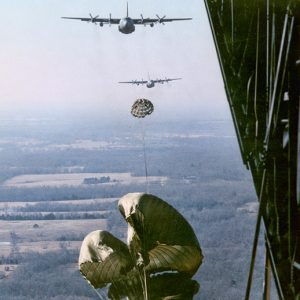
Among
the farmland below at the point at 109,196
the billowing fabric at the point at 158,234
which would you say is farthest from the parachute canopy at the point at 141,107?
the farmland below at the point at 109,196

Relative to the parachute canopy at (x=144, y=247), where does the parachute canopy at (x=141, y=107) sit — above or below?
above

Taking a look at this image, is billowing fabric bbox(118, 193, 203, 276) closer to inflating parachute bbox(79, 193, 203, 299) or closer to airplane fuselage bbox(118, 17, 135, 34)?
inflating parachute bbox(79, 193, 203, 299)

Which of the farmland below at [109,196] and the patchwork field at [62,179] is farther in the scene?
the patchwork field at [62,179]

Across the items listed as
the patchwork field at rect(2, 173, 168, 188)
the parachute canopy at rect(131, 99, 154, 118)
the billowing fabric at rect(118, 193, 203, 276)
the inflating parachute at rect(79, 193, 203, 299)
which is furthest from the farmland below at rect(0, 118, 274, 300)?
the billowing fabric at rect(118, 193, 203, 276)

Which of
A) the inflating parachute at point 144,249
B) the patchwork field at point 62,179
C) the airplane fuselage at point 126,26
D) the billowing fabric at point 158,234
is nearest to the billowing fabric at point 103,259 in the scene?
the inflating parachute at point 144,249

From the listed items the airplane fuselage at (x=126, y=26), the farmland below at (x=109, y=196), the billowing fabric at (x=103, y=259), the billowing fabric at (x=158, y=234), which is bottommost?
the farmland below at (x=109, y=196)

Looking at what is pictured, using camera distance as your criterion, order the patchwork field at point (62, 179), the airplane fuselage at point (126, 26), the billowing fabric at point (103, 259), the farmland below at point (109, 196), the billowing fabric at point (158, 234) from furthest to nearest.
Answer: the patchwork field at point (62, 179) → the farmland below at point (109, 196) → the airplane fuselage at point (126, 26) → the billowing fabric at point (103, 259) → the billowing fabric at point (158, 234)

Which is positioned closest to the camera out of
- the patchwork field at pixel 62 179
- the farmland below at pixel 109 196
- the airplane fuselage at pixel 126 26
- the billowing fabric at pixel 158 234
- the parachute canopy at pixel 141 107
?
the billowing fabric at pixel 158 234

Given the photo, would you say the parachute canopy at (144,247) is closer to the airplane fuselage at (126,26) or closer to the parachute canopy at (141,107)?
the parachute canopy at (141,107)
